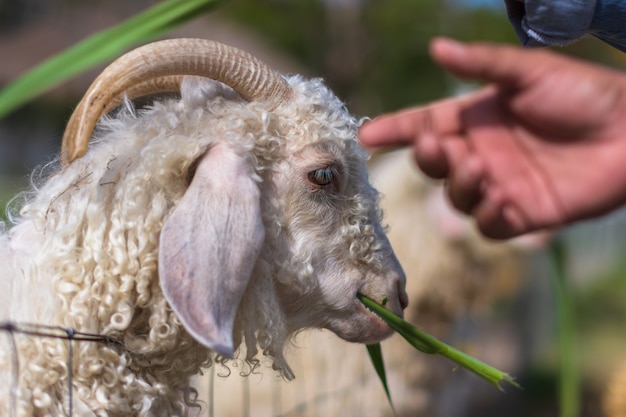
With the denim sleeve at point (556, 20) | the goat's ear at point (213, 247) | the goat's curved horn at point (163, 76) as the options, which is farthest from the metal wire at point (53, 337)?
the denim sleeve at point (556, 20)

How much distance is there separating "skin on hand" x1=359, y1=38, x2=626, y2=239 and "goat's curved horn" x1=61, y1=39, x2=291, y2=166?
511mm

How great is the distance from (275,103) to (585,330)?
10.2 metres

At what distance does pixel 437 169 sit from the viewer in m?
1.98

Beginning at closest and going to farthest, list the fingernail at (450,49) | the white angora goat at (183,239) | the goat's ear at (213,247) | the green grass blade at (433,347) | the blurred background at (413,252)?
the fingernail at (450,49), the goat's ear at (213,247), the white angora goat at (183,239), the green grass blade at (433,347), the blurred background at (413,252)

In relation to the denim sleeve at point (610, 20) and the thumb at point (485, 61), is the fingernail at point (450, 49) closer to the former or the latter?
the thumb at point (485, 61)

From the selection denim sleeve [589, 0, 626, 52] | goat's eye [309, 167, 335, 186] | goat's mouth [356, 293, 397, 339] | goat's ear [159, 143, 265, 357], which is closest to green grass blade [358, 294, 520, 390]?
goat's mouth [356, 293, 397, 339]

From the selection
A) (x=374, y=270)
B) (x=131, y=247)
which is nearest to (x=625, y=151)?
(x=374, y=270)

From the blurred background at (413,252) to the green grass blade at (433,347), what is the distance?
60cm

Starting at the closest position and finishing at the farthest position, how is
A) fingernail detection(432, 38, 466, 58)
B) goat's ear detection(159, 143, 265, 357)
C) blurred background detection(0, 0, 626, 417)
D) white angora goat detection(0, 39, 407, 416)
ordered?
fingernail detection(432, 38, 466, 58), goat's ear detection(159, 143, 265, 357), white angora goat detection(0, 39, 407, 416), blurred background detection(0, 0, 626, 417)

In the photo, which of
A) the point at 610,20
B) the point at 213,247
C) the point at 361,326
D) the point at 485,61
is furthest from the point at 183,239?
the point at 610,20

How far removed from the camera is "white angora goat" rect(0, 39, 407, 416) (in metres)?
2.10

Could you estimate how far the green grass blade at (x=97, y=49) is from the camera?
6.59ft

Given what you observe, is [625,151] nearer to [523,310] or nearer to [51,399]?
[51,399]

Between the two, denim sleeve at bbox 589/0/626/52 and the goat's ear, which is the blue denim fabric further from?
the goat's ear
